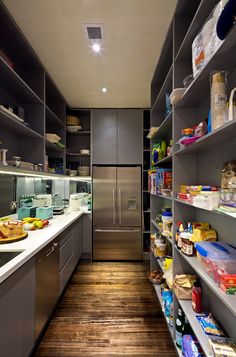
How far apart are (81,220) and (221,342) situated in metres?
2.72

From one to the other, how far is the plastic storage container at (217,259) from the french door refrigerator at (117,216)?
2.32 meters

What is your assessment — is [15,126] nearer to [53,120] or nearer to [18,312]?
[53,120]

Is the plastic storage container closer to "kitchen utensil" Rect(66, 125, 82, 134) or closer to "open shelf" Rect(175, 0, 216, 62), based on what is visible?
"open shelf" Rect(175, 0, 216, 62)

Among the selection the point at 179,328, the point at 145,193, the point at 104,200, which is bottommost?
the point at 179,328

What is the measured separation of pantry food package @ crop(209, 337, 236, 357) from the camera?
1.02 metres

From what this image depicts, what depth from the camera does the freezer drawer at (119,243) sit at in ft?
11.7

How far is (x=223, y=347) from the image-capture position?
1059 millimetres

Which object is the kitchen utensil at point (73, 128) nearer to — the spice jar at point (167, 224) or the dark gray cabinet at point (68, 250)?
the dark gray cabinet at point (68, 250)

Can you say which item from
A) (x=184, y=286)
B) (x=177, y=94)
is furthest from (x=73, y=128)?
(x=184, y=286)

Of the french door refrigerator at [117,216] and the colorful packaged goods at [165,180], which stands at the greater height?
the colorful packaged goods at [165,180]

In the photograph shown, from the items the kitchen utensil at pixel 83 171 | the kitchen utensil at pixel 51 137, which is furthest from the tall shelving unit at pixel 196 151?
the kitchen utensil at pixel 83 171

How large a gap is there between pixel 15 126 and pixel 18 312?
1.62 metres

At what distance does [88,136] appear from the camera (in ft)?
13.3

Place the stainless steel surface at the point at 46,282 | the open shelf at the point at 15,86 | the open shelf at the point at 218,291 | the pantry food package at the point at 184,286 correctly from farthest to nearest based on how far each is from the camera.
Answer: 1. the open shelf at the point at 15,86
2. the stainless steel surface at the point at 46,282
3. the pantry food package at the point at 184,286
4. the open shelf at the point at 218,291
